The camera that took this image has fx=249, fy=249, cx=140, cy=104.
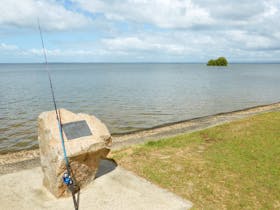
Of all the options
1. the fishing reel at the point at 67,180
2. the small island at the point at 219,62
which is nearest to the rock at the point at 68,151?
the fishing reel at the point at 67,180

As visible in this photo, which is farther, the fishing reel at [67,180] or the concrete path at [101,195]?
the concrete path at [101,195]

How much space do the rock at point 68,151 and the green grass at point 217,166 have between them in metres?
1.95

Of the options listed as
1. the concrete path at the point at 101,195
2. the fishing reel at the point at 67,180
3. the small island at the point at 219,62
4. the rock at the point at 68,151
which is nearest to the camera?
the fishing reel at the point at 67,180

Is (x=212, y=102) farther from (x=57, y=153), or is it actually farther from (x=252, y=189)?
(x=57, y=153)

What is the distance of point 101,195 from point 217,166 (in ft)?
13.6

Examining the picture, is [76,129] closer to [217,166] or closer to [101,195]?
[101,195]

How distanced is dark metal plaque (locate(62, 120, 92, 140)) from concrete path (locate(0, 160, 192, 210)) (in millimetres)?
1517

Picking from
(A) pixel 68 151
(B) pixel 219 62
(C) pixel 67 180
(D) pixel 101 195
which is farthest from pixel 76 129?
(B) pixel 219 62

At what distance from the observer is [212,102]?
95.3ft

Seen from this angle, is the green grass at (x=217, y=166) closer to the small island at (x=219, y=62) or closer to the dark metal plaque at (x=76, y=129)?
the dark metal plaque at (x=76, y=129)

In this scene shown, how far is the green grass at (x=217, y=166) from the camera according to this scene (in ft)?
21.6

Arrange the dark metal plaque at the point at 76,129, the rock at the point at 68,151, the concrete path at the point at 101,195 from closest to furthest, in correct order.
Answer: the concrete path at the point at 101,195 → the rock at the point at 68,151 → the dark metal plaque at the point at 76,129

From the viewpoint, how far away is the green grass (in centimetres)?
659

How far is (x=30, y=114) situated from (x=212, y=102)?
63.9 ft
